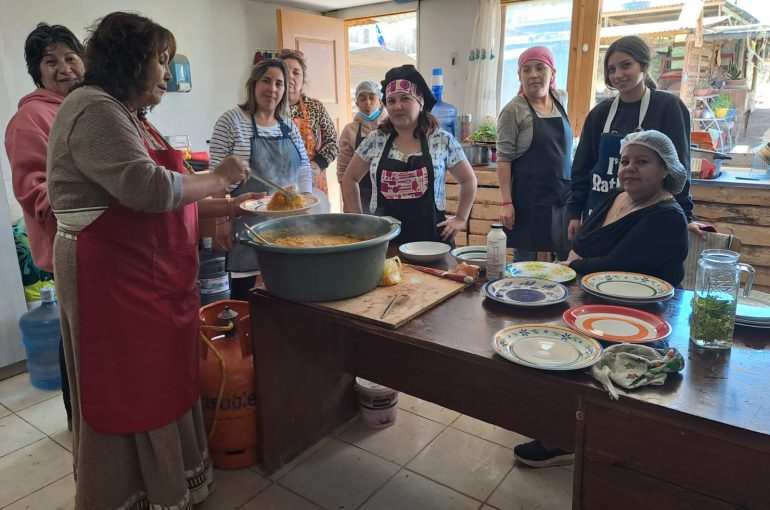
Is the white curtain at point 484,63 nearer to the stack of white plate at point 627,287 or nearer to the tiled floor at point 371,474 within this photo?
the tiled floor at point 371,474

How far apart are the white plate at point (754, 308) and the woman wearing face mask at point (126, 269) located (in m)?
1.46

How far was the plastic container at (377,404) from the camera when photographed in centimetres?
232

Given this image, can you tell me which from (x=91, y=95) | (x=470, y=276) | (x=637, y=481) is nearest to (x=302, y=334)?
(x=470, y=276)

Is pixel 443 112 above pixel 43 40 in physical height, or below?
below

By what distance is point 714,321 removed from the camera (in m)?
1.22

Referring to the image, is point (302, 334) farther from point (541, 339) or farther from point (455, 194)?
point (455, 194)

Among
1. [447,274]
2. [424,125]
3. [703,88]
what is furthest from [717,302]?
[703,88]

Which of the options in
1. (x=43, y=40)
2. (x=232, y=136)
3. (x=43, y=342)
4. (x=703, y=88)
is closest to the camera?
(x=43, y=40)

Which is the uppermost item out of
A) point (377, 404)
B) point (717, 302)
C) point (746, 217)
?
point (717, 302)

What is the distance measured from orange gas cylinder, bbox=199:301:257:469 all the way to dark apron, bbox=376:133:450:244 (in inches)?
32.2

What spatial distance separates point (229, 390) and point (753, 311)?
66.4 inches

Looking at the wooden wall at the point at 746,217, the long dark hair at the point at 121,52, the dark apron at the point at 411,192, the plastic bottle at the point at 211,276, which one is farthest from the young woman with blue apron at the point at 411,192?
the wooden wall at the point at 746,217

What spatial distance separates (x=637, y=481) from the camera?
42.9 inches

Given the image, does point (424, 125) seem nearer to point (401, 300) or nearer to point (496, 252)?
point (496, 252)
